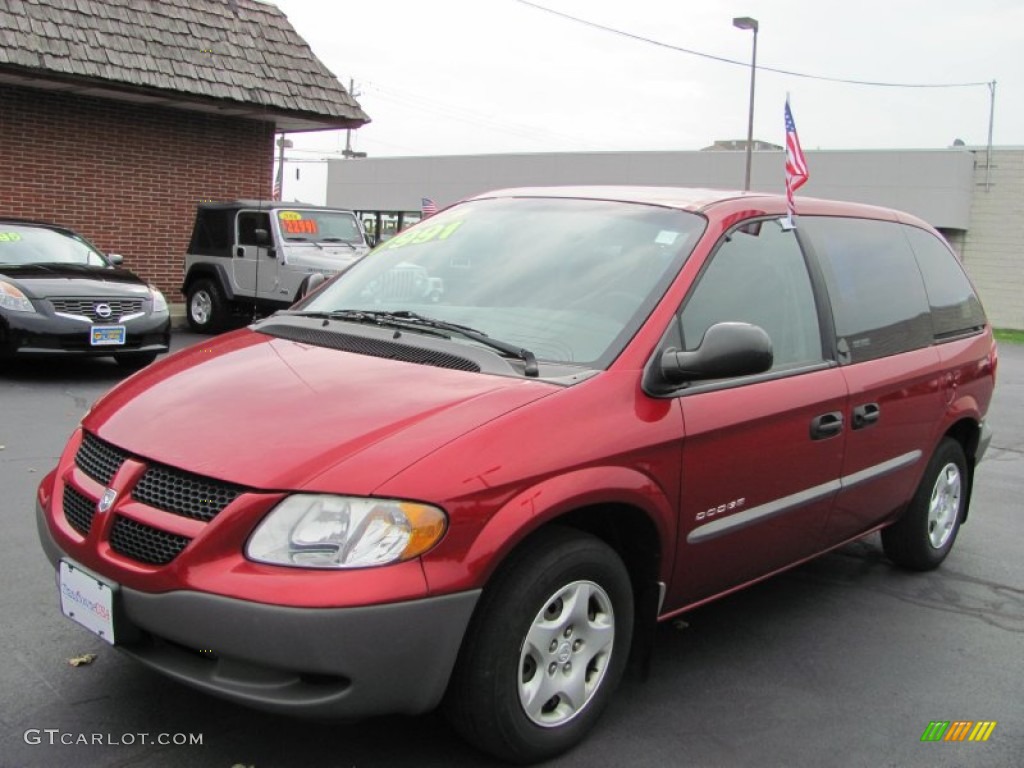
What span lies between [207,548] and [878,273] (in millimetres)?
3240

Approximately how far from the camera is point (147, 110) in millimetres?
14852

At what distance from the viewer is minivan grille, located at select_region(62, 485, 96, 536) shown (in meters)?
2.86


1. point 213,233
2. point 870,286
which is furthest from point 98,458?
point 213,233

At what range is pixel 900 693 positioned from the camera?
3.60 metres

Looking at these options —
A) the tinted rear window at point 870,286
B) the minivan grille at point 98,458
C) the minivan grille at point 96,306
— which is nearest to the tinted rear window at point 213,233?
the minivan grille at point 96,306

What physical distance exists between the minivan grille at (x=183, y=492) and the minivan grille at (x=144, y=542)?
64 millimetres

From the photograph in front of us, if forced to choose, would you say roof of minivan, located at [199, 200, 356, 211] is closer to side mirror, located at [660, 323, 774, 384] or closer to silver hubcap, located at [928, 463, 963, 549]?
silver hubcap, located at [928, 463, 963, 549]

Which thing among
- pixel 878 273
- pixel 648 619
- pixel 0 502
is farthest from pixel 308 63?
pixel 648 619

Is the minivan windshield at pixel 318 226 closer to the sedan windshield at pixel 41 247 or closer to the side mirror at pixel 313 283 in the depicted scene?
the sedan windshield at pixel 41 247

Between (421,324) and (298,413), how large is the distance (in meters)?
0.79

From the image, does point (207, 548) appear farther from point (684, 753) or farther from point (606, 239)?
point (606, 239)

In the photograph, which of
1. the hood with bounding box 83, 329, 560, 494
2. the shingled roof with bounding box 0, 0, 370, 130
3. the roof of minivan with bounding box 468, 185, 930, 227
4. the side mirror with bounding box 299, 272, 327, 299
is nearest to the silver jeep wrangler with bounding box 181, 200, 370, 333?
the shingled roof with bounding box 0, 0, 370, 130

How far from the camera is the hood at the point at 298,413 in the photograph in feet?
8.46

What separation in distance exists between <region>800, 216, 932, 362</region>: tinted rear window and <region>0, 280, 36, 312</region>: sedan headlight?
7.10 metres
